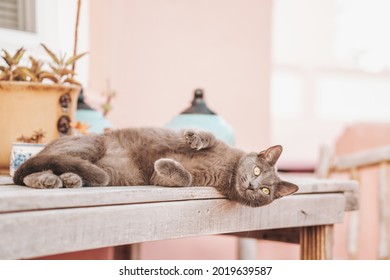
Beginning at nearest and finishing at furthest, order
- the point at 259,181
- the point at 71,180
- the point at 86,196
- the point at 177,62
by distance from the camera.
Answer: the point at 86,196
the point at 71,180
the point at 259,181
the point at 177,62

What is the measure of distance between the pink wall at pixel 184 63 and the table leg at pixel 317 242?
79cm

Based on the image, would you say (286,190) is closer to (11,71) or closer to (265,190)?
(265,190)

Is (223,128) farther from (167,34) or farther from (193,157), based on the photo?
(167,34)

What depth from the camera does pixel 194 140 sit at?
967 mm

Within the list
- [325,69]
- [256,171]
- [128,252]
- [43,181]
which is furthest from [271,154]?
[325,69]

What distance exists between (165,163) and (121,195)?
168 mm

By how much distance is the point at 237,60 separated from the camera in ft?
6.84

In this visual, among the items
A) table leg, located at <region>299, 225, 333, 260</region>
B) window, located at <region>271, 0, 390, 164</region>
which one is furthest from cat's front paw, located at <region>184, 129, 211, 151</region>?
window, located at <region>271, 0, 390, 164</region>

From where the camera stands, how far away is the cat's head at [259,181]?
0.92m

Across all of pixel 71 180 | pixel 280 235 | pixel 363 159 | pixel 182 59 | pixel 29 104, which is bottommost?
pixel 280 235

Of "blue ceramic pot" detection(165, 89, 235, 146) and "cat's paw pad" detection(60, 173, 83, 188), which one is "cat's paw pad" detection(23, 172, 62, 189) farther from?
"blue ceramic pot" detection(165, 89, 235, 146)

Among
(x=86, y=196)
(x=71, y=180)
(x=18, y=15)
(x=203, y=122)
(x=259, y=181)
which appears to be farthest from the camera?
(x=18, y=15)

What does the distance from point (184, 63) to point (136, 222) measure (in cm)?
121
